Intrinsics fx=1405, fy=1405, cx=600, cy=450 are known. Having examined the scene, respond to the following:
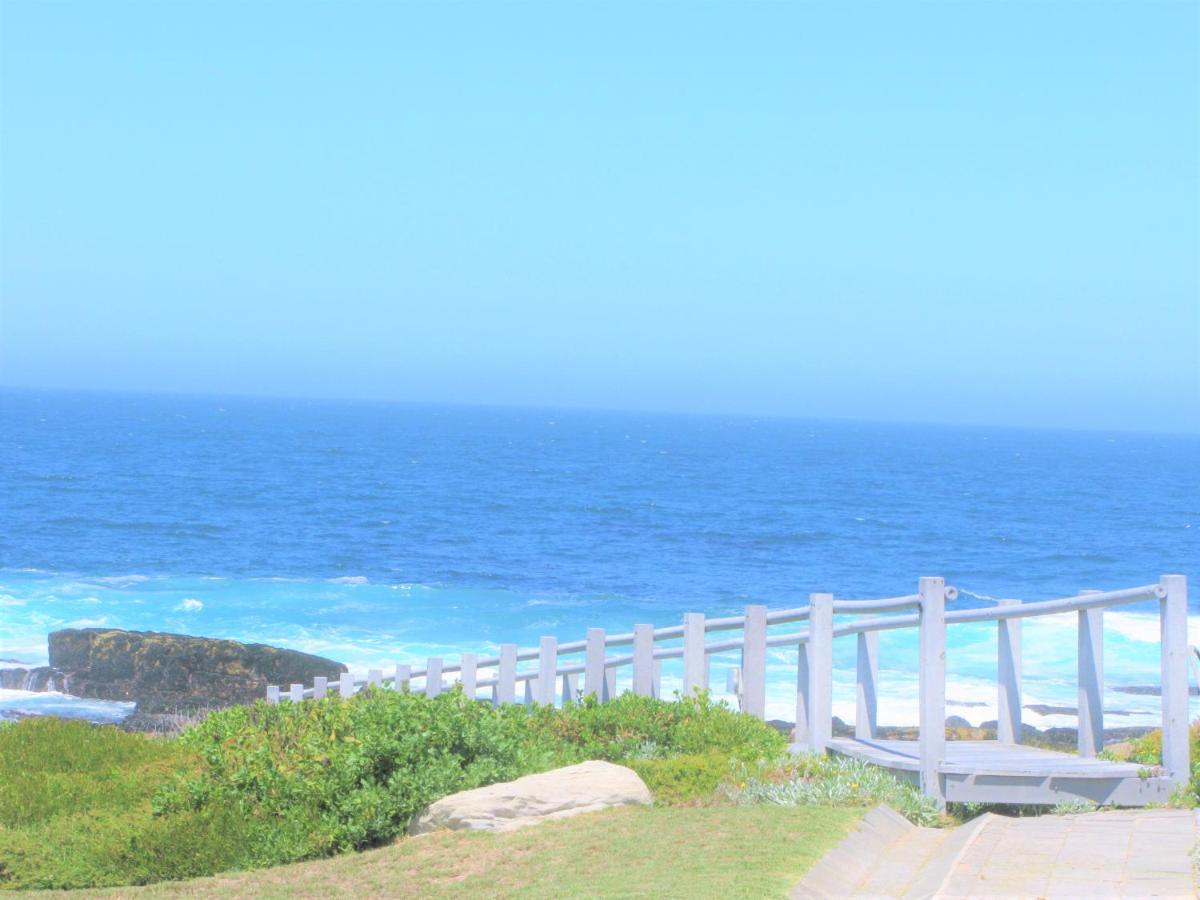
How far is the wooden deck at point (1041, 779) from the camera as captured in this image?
8.72m

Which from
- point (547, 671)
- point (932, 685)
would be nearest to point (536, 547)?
point (547, 671)

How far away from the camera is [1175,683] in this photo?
8.73m

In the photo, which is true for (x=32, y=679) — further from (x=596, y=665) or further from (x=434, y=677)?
(x=596, y=665)

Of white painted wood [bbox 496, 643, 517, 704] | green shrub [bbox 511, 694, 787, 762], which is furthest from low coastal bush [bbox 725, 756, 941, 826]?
white painted wood [bbox 496, 643, 517, 704]

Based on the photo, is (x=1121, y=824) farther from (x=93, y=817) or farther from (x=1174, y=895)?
(x=93, y=817)

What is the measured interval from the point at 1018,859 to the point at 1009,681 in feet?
11.6

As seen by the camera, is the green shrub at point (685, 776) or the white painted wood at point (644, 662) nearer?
the green shrub at point (685, 776)

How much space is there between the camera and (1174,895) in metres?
6.20

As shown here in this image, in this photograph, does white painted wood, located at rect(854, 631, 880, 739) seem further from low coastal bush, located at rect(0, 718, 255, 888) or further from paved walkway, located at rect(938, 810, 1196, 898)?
low coastal bush, located at rect(0, 718, 255, 888)

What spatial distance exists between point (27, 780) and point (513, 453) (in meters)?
108

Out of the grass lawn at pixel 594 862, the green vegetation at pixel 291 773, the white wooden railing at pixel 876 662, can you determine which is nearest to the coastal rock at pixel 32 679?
the white wooden railing at pixel 876 662

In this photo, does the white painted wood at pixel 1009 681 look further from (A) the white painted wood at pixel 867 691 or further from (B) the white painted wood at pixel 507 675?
(B) the white painted wood at pixel 507 675

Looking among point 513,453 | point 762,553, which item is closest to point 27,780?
point 762,553

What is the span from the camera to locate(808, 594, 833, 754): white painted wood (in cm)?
1027
